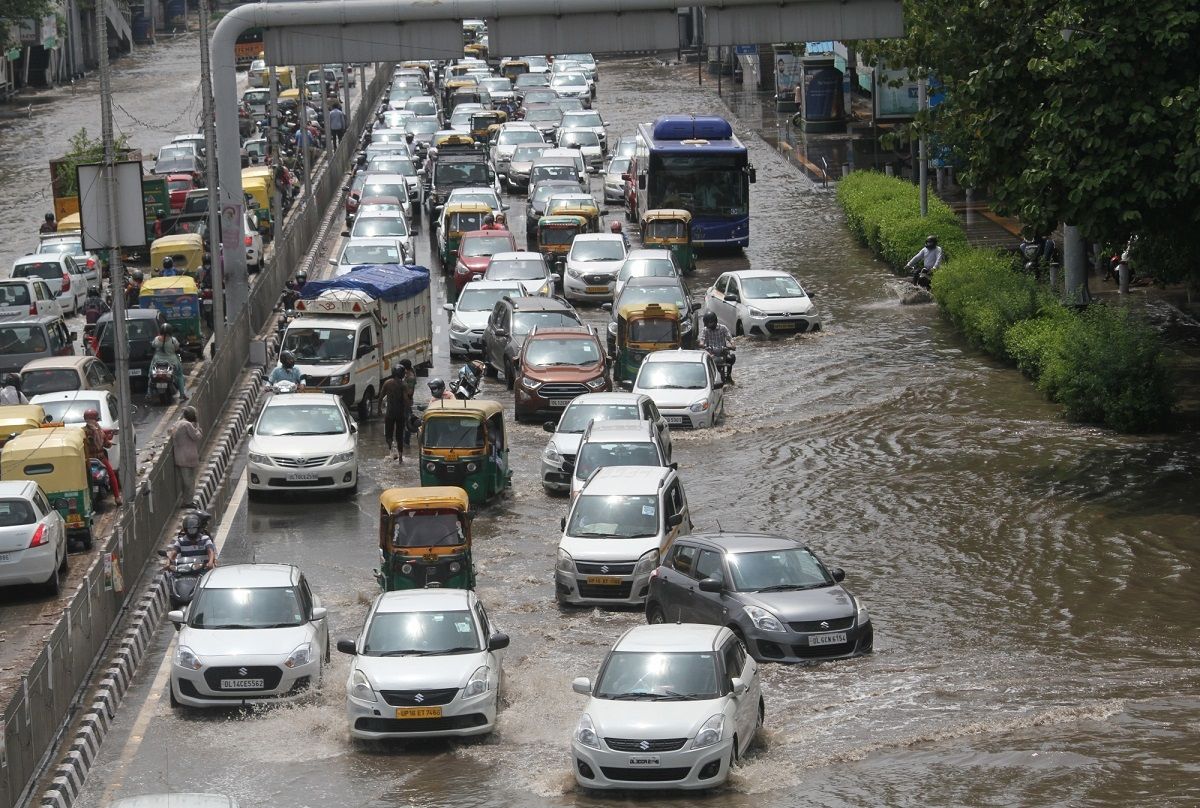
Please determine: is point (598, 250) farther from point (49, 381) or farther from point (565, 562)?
point (565, 562)

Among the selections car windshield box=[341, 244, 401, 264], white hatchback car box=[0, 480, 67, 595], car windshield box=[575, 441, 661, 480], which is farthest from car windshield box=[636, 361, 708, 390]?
car windshield box=[341, 244, 401, 264]

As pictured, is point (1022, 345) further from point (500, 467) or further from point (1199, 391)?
point (500, 467)

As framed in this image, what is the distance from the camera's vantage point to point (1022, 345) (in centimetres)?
3744

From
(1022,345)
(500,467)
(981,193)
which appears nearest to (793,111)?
(981,193)

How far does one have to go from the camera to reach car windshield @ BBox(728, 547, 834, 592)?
22031 millimetres

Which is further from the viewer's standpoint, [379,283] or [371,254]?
[371,254]

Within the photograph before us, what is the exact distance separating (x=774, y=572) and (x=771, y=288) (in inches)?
877

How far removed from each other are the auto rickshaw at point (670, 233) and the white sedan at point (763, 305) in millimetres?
5068

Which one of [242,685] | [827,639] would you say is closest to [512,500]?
[827,639]

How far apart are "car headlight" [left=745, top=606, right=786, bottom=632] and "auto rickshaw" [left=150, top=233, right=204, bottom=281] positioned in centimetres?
2871

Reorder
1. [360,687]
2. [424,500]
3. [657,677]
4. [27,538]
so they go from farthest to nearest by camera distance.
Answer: [27,538]
[424,500]
[360,687]
[657,677]

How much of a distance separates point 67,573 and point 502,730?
927 cm

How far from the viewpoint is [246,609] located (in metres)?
21.6

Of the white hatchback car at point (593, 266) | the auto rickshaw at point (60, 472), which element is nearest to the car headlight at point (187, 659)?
the auto rickshaw at point (60, 472)
